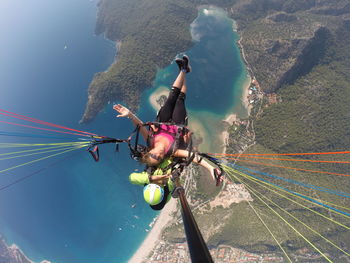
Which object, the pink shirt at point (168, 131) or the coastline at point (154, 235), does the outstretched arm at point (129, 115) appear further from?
the coastline at point (154, 235)

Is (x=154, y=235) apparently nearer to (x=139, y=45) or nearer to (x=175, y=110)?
(x=175, y=110)

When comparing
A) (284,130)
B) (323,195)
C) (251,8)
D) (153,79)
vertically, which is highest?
(251,8)

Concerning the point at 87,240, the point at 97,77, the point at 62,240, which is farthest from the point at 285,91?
the point at 62,240

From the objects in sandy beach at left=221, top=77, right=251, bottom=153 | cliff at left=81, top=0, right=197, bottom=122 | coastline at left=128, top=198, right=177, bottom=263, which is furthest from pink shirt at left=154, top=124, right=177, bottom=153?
cliff at left=81, top=0, right=197, bottom=122

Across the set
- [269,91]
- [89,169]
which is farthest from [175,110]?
[89,169]

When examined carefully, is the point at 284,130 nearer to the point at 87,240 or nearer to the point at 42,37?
the point at 87,240

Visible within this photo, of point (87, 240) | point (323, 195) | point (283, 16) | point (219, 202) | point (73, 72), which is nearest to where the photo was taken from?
point (323, 195)

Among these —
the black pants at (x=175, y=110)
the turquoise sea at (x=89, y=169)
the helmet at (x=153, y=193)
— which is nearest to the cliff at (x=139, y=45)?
the turquoise sea at (x=89, y=169)
